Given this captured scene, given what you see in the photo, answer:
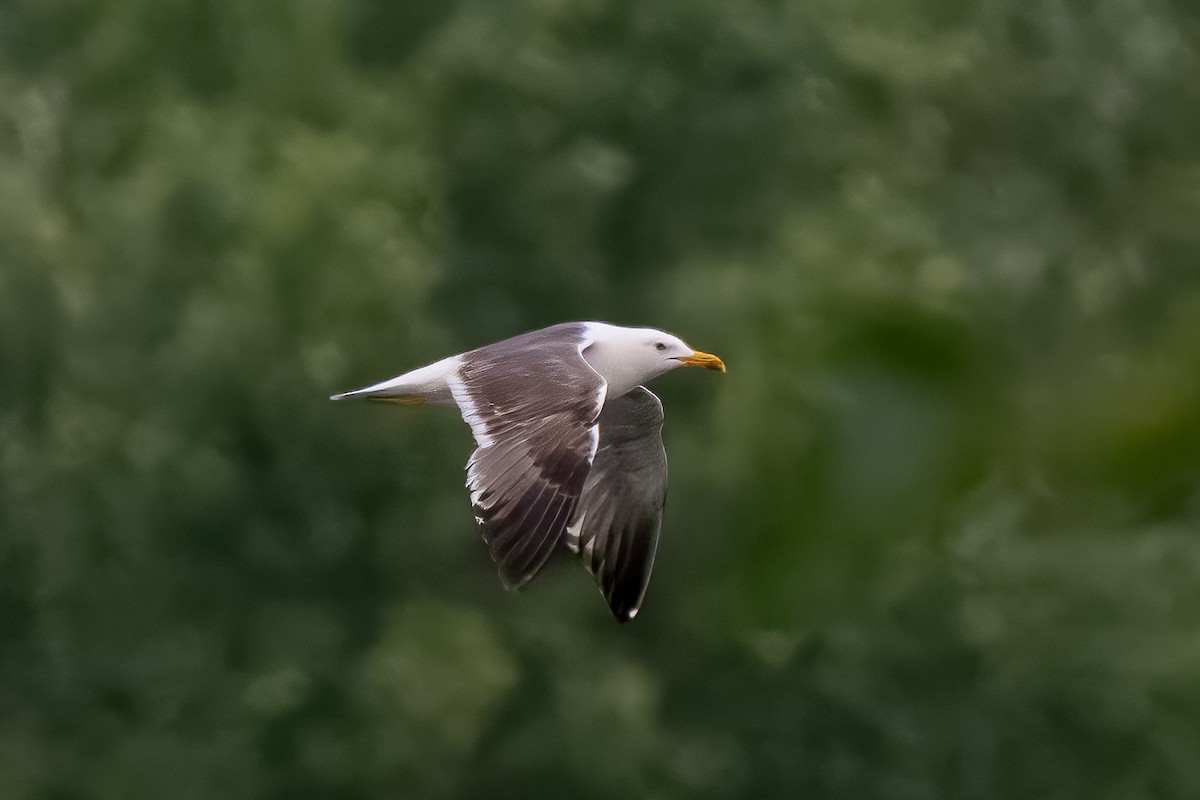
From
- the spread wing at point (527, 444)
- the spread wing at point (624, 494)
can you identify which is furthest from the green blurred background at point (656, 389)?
the spread wing at point (527, 444)

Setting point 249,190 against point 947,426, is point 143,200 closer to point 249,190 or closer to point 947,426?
point 249,190

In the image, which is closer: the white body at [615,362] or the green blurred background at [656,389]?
the white body at [615,362]

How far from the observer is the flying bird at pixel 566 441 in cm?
549

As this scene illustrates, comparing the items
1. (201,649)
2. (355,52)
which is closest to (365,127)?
(355,52)

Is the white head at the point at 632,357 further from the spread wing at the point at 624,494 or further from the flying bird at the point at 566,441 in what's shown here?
the spread wing at the point at 624,494

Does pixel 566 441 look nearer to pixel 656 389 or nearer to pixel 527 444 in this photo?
pixel 527 444

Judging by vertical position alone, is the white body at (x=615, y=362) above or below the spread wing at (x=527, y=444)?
below

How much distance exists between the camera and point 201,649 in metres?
25.7

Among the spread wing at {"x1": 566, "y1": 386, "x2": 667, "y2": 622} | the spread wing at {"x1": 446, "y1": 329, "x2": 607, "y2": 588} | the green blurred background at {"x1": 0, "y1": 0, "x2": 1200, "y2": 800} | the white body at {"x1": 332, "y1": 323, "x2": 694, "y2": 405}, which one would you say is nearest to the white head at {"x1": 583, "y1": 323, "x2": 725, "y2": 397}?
the white body at {"x1": 332, "y1": 323, "x2": 694, "y2": 405}

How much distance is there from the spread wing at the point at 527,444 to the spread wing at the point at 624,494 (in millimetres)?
701

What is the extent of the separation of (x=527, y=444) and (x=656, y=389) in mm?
19054

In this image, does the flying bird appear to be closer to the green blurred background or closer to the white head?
the white head

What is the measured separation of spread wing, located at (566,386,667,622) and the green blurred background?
17.2m

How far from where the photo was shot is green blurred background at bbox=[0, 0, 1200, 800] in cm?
2497
